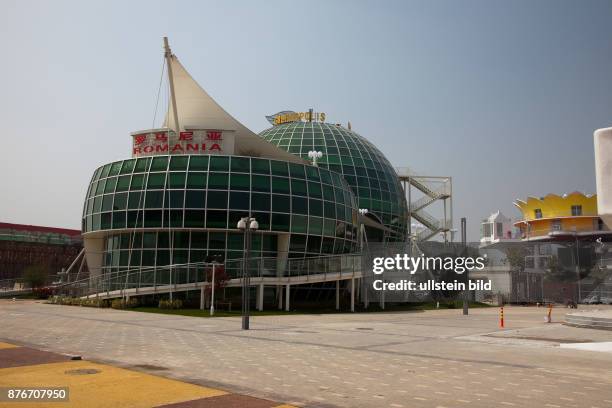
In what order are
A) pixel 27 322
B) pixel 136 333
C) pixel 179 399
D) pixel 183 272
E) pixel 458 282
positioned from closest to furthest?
pixel 179 399 < pixel 136 333 < pixel 27 322 < pixel 183 272 < pixel 458 282

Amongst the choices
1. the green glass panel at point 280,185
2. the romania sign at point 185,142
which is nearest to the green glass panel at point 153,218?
the romania sign at point 185,142

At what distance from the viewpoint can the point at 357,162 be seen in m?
→ 73.8

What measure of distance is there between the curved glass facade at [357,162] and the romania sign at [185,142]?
77.8 ft

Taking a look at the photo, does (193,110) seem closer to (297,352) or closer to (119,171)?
(119,171)

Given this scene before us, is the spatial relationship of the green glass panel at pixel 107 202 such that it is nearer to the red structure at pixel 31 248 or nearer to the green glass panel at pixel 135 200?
the green glass panel at pixel 135 200

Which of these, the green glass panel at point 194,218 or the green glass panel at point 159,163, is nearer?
the green glass panel at point 194,218

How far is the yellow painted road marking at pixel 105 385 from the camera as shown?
9961 millimetres

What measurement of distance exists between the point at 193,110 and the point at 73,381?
44354 millimetres

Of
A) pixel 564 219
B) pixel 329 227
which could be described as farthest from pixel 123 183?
pixel 564 219

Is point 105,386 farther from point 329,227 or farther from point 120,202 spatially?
point 329,227

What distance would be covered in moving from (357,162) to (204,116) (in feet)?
86.7

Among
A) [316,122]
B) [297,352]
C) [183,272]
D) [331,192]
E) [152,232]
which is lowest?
[297,352]

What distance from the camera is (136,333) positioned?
22.7m

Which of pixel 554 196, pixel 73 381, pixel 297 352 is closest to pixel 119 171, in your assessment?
pixel 297 352
